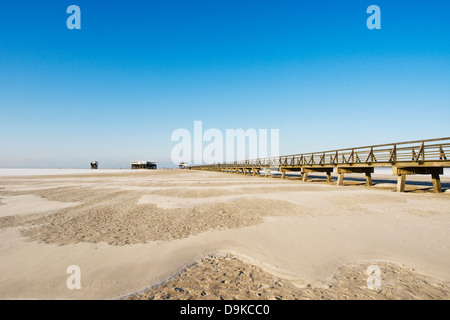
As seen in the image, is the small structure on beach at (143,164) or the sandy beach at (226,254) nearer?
the sandy beach at (226,254)

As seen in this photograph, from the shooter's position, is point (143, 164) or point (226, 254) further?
point (143, 164)

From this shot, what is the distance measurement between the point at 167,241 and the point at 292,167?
22.3 metres

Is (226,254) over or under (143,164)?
under

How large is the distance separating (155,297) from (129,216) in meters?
4.21

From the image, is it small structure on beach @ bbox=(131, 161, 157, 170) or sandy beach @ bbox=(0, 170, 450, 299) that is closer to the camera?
sandy beach @ bbox=(0, 170, 450, 299)

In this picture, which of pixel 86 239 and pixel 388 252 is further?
pixel 86 239

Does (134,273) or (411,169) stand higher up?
(411,169)

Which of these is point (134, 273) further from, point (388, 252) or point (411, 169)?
point (411, 169)
